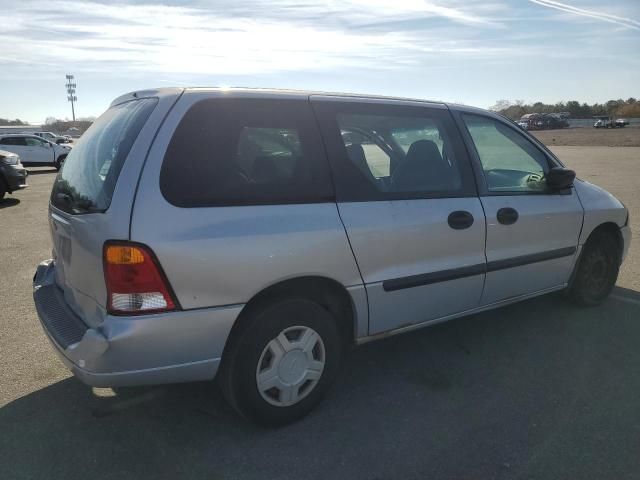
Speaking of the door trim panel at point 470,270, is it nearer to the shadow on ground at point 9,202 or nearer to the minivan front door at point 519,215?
the minivan front door at point 519,215

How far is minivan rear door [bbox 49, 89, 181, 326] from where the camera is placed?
2359 mm

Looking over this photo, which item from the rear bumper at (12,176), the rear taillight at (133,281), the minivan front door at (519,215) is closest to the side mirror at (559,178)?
the minivan front door at (519,215)

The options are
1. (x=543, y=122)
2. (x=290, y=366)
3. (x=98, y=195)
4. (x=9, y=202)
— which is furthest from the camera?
(x=543, y=122)

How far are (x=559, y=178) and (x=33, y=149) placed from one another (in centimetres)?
2243

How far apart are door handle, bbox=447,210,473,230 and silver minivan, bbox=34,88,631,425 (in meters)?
0.01

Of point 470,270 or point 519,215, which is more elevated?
point 519,215

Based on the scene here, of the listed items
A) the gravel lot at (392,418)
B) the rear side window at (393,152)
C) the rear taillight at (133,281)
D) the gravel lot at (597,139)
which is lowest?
the gravel lot at (597,139)

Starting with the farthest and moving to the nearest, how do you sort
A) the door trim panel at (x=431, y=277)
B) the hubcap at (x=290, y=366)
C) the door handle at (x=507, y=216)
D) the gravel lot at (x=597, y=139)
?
the gravel lot at (x=597, y=139), the door handle at (x=507, y=216), the door trim panel at (x=431, y=277), the hubcap at (x=290, y=366)

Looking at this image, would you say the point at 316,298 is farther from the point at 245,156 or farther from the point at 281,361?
the point at 245,156

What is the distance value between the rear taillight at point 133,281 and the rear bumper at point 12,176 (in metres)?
11.0

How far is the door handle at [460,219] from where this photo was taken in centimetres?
325

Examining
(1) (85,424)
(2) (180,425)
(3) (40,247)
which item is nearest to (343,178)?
(2) (180,425)

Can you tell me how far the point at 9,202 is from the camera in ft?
38.6

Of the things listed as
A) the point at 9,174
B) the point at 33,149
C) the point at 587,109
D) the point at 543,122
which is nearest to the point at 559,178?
the point at 9,174
